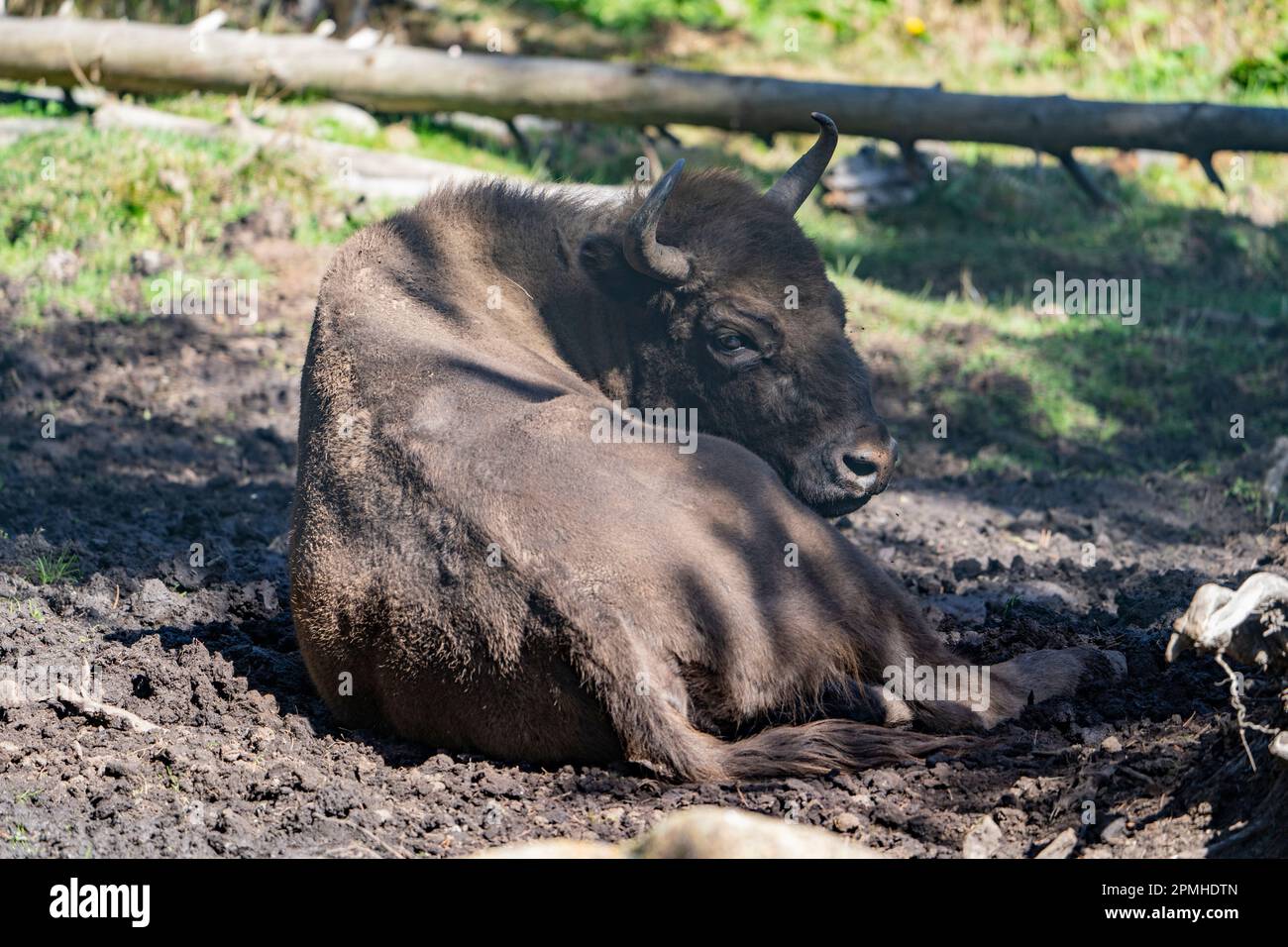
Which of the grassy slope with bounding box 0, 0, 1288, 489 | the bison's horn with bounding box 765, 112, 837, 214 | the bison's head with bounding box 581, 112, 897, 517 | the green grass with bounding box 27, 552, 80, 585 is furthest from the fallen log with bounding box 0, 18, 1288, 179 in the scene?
the green grass with bounding box 27, 552, 80, 585

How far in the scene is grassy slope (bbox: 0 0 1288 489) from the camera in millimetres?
8500

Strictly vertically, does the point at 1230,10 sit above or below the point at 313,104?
above

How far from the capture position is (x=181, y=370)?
8.08 metres

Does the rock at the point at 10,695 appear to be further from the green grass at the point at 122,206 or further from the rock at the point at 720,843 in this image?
the green grass at the point at 122,206

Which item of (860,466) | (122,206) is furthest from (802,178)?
(122,206)

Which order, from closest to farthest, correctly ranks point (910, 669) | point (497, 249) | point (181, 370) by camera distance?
point (910, 669) < point (497, 249) < point (181, 370)

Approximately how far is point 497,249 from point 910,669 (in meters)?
2.49

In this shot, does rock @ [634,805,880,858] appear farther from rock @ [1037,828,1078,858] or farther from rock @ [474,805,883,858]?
rock @ [1037,828,1078,858]

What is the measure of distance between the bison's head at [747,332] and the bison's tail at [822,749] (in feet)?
4.81

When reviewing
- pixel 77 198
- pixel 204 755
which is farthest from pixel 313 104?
pixel 204 755

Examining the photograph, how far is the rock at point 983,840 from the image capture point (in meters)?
3.48

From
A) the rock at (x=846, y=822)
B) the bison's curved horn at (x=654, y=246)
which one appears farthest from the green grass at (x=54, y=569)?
the rock at (x=846, y=822)

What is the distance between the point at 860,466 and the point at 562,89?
6.92 meters
